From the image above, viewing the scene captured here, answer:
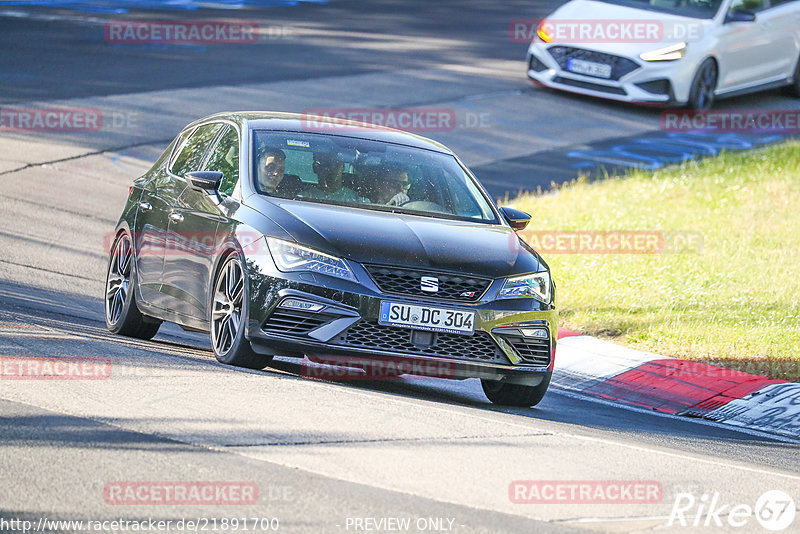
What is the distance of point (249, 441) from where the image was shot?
6.28m

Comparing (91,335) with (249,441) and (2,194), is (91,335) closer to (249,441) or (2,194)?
(249,441)

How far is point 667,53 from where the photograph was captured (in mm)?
21188

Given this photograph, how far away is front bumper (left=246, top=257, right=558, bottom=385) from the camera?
25.6 ft

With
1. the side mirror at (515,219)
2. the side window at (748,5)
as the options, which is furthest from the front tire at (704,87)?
the side mirror at (515,219)

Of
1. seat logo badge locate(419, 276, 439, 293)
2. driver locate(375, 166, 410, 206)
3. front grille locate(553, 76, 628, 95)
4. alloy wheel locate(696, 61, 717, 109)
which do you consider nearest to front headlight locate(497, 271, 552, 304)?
seat logo badge locate(419, 276, 439, 293)

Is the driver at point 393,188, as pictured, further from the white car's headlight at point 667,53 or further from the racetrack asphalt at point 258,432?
the white car's headlight at point 667,53

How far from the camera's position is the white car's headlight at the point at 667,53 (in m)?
21.1

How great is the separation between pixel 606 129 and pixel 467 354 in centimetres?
1356

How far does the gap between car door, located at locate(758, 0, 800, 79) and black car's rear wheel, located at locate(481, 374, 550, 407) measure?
1554 cm

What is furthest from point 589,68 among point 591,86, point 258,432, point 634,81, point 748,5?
point 258,432

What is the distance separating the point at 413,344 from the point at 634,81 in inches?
564

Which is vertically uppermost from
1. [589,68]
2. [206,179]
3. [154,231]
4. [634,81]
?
[206,179]

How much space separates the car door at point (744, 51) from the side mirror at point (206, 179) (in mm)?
14746

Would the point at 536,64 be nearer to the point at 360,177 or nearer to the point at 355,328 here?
the point at 360,177
